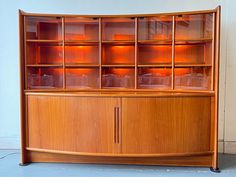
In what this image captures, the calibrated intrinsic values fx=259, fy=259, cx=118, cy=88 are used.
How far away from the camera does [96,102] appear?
2998 mm

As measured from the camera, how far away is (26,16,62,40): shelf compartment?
3.31 metres

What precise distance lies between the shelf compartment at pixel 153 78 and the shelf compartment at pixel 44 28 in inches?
47.4

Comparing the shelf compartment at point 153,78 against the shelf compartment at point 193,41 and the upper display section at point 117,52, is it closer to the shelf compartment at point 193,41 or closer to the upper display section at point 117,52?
the upper display section at point 117,52

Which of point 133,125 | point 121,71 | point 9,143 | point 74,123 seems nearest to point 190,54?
point 121,71

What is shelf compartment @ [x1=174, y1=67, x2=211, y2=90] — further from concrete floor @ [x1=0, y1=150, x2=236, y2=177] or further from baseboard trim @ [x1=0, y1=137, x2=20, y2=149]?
baseboard trim @ [x1=0, y1=137, x2=20, y2=149]

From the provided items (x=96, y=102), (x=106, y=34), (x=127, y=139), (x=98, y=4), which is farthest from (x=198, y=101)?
(x=98, y=4)

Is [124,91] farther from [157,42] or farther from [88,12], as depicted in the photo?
[88,12]

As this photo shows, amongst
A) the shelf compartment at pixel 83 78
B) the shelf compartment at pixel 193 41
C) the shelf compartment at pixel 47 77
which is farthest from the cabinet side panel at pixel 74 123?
the shelf compartment at pixel 193 41

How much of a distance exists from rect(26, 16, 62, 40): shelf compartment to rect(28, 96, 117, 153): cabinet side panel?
33.5 inches

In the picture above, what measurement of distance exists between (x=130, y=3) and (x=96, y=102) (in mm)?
1555

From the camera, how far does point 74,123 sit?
9.96ft

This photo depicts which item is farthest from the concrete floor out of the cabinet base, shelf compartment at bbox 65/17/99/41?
shelf compartment at bbox 65/17/99/41

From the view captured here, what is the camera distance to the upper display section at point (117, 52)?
3277mm

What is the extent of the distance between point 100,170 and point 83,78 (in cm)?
124
